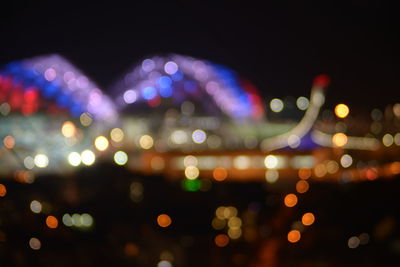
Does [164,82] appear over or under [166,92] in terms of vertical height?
over

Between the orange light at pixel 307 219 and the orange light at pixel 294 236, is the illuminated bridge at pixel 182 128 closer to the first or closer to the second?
the orange light at pixel 307 219

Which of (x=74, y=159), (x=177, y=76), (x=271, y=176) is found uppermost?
(x=177, y=76)

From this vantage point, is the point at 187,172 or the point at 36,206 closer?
the point at 36,206

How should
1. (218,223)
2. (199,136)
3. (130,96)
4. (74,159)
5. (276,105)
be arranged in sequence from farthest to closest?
1. (130,96)
2. (276,105)
3. (199,136)
4. (74,159)
5. (218,223)

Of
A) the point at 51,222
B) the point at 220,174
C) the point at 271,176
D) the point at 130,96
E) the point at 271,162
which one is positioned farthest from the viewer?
the point at 130,96

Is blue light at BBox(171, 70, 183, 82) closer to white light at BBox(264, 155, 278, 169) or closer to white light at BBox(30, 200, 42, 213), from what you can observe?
white light at BBox(264, 155, 278, 169)

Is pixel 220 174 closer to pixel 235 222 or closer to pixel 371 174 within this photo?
pixel 371 174

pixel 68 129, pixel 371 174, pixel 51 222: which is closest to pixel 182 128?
pixel 68 129

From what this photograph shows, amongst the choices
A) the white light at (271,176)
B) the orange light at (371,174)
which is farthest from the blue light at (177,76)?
the orange light at (371,174)

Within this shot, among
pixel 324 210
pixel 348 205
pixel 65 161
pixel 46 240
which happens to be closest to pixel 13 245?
pixel 46 240
